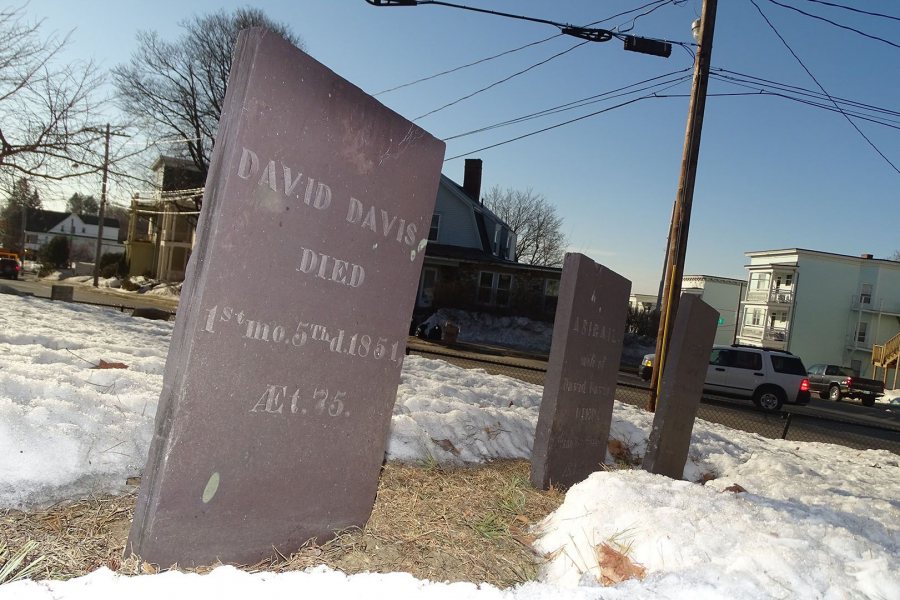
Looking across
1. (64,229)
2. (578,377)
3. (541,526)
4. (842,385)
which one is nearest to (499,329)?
(842,385)

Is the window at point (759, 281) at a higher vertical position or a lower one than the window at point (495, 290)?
higher

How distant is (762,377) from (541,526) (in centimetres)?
1969

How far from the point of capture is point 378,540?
3449mm

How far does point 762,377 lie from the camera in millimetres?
20938

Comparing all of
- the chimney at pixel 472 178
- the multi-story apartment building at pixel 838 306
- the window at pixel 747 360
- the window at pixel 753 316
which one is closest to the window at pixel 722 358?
the window at pixel 747 360

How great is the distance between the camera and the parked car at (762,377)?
20.8m

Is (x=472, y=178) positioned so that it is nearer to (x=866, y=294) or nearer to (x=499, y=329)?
(x=499, y=329)

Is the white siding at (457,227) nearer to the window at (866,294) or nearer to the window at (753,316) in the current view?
the window at (753,316)

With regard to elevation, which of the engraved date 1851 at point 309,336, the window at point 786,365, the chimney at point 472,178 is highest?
the chimney at point 472,178

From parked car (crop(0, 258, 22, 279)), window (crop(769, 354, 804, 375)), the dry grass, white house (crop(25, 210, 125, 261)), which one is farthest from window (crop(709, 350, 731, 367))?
white house (crop(25, 210, 125, 261))

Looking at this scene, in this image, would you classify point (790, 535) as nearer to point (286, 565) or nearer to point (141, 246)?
point (286, 565)

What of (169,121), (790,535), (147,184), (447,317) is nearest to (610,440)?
(790,535)

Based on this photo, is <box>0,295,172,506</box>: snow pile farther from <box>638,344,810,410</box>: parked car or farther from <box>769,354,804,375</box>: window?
<box>769,354,804,375</box>: window

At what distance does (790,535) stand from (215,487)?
8.92 feet
